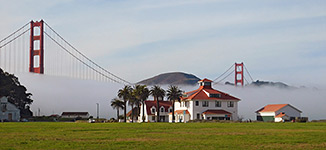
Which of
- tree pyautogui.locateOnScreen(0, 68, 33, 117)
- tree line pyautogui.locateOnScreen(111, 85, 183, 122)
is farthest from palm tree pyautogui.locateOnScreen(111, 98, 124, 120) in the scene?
tree pyautogui.locateOnScreen(0, 68, 33, 117)

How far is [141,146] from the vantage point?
2762 centimetres

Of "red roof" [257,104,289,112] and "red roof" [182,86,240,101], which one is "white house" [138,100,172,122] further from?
"red roof" [257,104,289,112]

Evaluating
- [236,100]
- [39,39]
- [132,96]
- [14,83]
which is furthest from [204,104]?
[14,83]

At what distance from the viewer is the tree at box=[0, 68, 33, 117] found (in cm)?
13900

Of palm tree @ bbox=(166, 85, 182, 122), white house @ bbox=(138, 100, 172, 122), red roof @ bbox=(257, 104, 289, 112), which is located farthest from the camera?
white house @ bbox=(138, 100, 172, 122)

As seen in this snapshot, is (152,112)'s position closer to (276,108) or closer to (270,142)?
(276,108)

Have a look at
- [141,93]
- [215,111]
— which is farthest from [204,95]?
[141,93]

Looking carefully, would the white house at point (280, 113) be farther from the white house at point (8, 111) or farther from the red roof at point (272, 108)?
the white house at point (8, 111)

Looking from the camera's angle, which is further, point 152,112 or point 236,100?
point 152,112

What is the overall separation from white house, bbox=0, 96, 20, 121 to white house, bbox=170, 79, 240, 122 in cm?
4528

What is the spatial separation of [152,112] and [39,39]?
1297 inches

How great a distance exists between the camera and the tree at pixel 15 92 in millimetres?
139000

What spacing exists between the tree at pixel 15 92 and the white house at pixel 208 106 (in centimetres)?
4929

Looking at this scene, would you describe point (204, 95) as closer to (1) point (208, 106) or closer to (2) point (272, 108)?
(1) point (208, 106)
